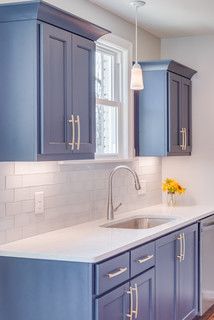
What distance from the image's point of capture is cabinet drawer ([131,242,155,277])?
3.27 metres

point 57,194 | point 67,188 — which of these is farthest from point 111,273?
point 67,188

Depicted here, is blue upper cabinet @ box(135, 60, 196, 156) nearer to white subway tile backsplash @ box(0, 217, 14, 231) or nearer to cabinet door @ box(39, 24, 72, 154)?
cabinet door @ box(39, 24, 72, 154)

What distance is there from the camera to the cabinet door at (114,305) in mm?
2860

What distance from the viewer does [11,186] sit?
3.26 meters

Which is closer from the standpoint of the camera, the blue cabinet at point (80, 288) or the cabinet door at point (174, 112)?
the blue cabinet at point (80, 288)

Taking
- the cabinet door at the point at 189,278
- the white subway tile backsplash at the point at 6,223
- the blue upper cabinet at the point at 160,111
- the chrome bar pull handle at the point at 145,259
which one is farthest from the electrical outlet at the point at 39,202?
the blue upper cabinet at the point at 160,111

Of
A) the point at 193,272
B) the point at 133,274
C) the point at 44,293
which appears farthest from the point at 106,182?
the point at 44,293

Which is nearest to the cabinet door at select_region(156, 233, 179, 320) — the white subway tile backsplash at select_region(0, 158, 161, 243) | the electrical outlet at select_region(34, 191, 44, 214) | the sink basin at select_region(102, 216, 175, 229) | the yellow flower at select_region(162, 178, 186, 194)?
the sink basin at select_region(102, 216, 175, 229)

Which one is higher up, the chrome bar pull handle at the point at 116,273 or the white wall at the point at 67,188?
the white wall at the point at 67,188

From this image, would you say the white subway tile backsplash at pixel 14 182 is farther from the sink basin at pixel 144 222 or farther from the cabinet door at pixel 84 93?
the sink basin at pixel 144 222

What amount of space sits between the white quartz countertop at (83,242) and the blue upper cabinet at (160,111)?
84 centimetres

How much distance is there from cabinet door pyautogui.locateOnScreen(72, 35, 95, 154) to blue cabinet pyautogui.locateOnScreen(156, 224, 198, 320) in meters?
0.84

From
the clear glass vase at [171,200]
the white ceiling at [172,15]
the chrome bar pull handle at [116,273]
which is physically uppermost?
the white ceiling at [172,15]

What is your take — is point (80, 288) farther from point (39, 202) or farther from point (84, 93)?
point (84, 93)
